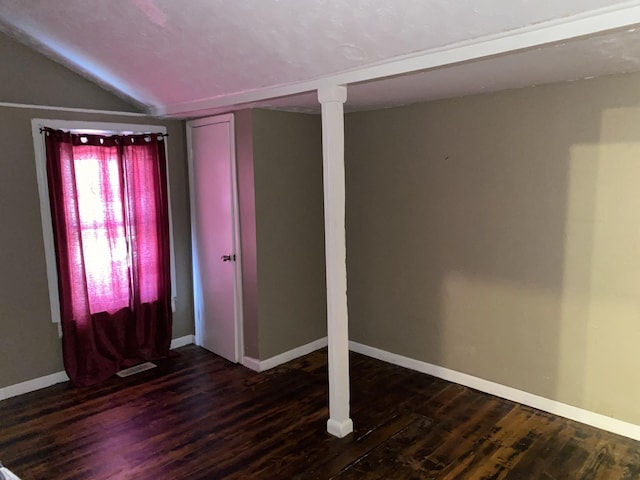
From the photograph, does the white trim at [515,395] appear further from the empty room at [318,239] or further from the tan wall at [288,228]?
the tan wall at [288,228]

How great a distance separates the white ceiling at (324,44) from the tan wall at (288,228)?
0.37 meters

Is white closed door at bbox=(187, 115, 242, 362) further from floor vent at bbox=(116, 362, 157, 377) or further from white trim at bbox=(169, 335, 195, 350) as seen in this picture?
floor vent at bbox=(116, 362, 157, 377)

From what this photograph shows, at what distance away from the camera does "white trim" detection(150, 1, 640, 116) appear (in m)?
1.79

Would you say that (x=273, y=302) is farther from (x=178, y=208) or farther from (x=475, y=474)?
(x=475, y=474)

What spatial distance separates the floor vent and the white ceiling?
215 centimetres

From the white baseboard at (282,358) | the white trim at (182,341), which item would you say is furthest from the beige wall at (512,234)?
the white trim at (182,341)

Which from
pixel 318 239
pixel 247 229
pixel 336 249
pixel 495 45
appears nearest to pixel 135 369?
pixel 247 229

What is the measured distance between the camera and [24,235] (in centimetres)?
365

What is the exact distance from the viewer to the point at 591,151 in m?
3.02

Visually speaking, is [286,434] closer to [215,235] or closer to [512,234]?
[215,235]

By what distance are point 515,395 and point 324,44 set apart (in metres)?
2.64

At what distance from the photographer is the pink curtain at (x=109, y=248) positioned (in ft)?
12.3

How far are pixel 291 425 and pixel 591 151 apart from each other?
8.24ft

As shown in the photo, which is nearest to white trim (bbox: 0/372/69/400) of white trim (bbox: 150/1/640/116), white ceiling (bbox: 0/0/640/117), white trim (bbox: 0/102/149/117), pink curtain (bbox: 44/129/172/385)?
pink curtain (bbox: 44/129/172/385)
